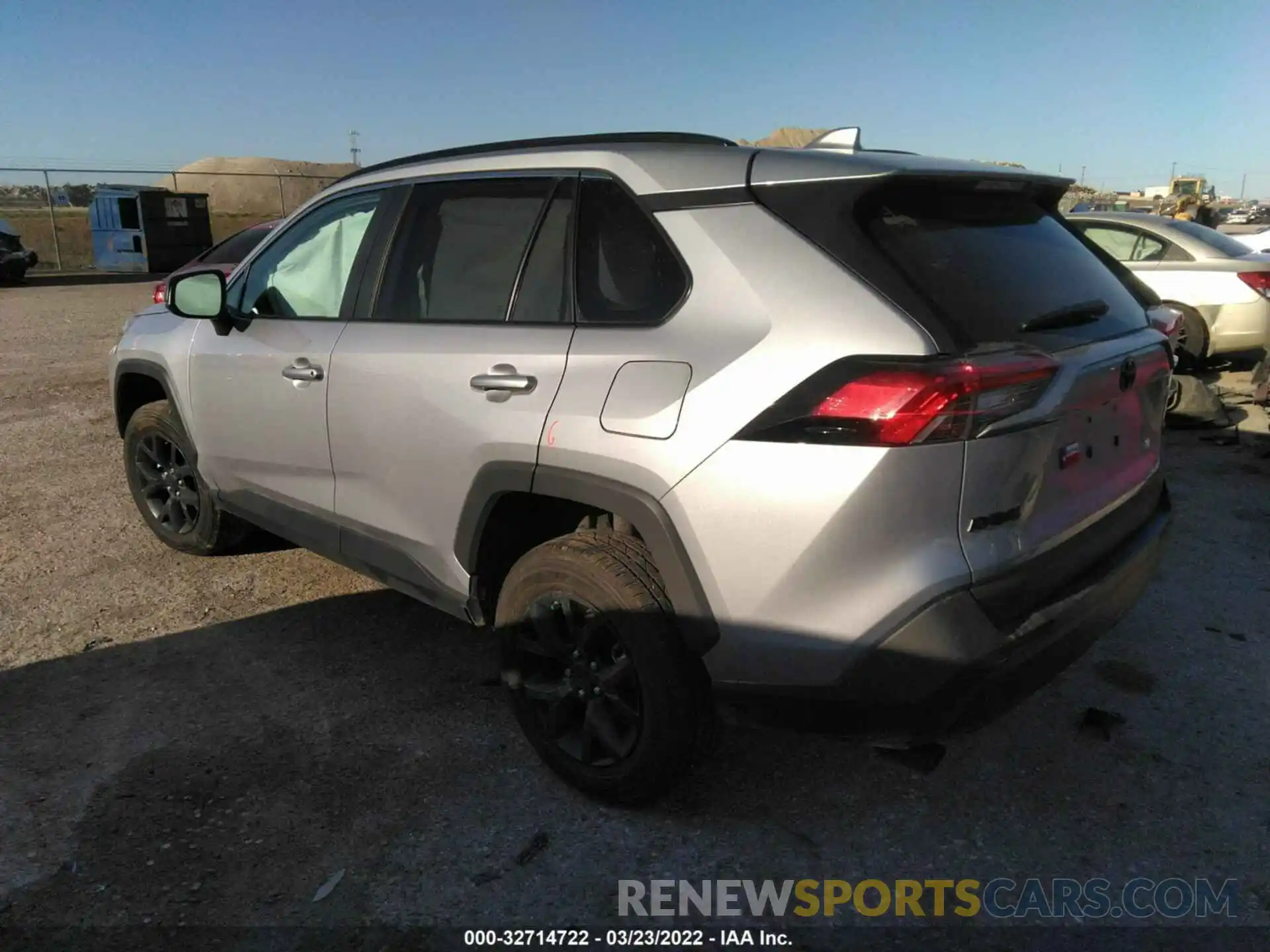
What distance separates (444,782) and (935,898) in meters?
1.45

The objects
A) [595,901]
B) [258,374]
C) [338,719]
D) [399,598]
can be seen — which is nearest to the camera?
[595,901]

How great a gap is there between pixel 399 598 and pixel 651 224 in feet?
7.81

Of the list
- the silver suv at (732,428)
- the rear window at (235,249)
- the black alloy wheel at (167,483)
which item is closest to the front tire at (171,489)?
the black alloy wheel at (167,483)

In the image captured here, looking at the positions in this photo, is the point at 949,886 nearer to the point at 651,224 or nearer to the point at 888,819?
the point at 888,819

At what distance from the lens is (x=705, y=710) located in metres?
2.54

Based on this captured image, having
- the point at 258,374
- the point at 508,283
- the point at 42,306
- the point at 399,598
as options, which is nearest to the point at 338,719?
the point at 399,598

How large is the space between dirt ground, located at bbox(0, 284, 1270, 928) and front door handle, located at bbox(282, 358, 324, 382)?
1.12 m

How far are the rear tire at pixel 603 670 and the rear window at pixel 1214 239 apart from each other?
8.27 metres

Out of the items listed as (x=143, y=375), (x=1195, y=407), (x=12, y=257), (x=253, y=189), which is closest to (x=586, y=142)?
(x=143, y=375)

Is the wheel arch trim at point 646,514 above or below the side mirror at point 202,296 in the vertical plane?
below

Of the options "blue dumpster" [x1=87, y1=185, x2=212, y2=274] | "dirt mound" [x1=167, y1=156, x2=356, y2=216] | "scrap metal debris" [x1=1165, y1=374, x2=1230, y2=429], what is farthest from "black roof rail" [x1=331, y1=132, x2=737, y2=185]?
"dirt mound" [x1=167, y1=156, x2=356, y2=216]

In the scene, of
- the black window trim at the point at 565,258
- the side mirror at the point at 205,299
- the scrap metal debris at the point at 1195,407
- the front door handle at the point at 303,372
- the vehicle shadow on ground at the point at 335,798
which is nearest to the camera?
the vehicle shadow on ground at the point at 335,798

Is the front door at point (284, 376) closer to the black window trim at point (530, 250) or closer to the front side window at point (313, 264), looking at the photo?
the front side window at point (313, 264)

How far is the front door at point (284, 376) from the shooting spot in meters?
3.46
